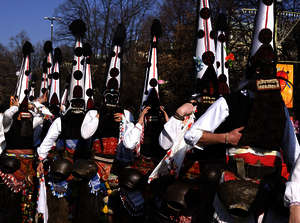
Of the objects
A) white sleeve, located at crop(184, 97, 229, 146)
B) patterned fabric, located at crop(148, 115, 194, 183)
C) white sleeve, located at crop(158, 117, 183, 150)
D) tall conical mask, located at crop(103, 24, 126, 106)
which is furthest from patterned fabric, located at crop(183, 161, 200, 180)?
tall conical mask, located at crop(103, 24, 126, 106)

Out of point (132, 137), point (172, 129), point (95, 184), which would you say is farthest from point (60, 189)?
point (172, 129)

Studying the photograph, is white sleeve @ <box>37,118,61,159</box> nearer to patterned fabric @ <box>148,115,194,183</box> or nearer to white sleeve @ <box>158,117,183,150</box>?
white sleeve @ <box>158,117,183,150</box>

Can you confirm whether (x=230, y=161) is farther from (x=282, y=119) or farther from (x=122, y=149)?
(x=122, y=149)

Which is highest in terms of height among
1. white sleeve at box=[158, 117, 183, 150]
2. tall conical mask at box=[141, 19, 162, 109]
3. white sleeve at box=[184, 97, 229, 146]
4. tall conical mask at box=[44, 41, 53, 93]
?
tall conical mask at box=[44, 41, 53, 93]

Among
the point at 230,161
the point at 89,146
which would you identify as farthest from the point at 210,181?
the point at 89,146

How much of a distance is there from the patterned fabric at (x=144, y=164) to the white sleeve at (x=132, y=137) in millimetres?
298

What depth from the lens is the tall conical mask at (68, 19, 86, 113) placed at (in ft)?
17.8

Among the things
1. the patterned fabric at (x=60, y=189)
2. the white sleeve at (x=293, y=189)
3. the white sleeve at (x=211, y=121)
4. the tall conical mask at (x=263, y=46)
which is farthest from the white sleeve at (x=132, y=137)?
the white sleeve at (x=293, y=189)

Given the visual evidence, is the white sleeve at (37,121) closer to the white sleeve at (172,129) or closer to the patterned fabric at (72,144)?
the patterned fabric at (72,144)

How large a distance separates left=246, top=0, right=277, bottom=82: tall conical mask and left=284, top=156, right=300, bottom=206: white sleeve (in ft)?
2.52

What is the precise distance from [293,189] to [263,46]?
121 cm

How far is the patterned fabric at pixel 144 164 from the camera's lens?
4597 mm

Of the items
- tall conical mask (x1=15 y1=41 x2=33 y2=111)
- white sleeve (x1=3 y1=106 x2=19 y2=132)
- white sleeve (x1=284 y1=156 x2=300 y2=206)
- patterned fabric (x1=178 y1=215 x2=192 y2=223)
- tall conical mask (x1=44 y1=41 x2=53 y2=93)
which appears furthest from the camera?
tall conical mask (x1=44 y1=41 x2=53 y2=93)

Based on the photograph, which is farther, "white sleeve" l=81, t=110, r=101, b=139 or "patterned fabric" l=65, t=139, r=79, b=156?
"patterned fabric" l=65, t=139, r=79, b=156
